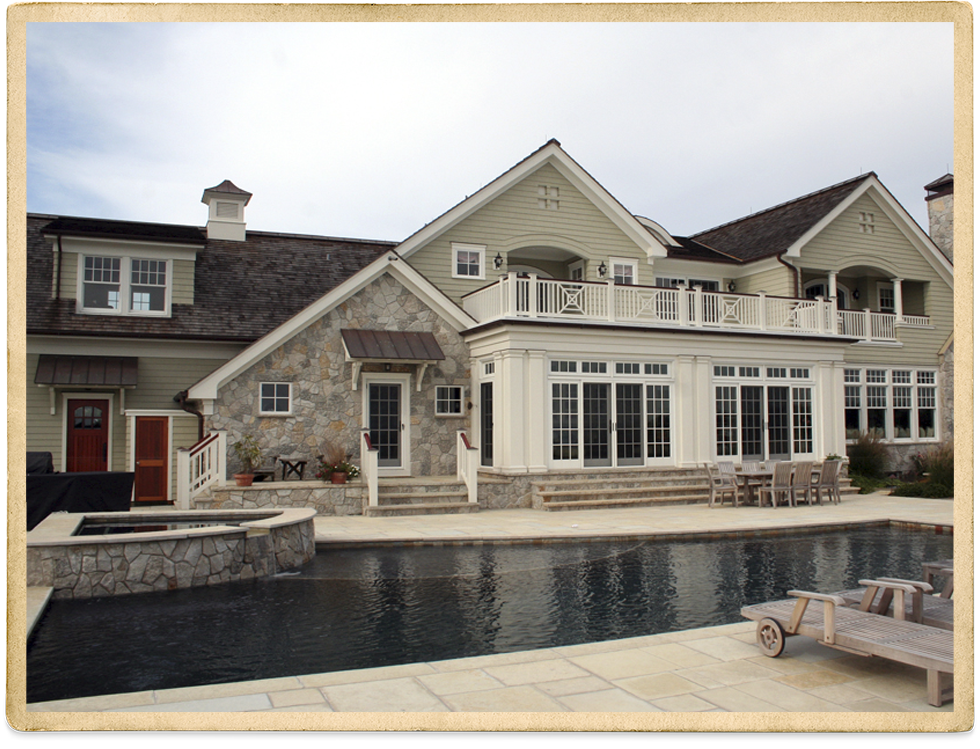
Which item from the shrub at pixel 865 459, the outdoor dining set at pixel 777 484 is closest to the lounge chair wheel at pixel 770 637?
the outdoor dining set at pixel 777 484

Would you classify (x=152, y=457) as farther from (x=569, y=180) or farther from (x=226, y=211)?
(x=569, y=180)

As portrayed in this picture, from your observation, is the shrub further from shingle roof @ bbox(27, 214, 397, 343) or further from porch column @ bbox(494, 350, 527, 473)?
shingle roof @ bbox(27, 214, 397, 343)

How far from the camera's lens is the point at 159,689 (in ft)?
17.2

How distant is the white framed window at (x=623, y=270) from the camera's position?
21188 millimetres

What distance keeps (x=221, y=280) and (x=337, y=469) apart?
6.08 m

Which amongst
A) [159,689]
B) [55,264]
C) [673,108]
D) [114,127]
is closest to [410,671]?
[159,689]

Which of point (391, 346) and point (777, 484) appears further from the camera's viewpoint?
point (391, 346)

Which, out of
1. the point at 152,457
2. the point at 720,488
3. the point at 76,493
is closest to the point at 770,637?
the point at 76,493

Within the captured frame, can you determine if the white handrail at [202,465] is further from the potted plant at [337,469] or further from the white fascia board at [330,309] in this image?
the potted plant at [337,469]

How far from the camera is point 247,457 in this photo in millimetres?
15133

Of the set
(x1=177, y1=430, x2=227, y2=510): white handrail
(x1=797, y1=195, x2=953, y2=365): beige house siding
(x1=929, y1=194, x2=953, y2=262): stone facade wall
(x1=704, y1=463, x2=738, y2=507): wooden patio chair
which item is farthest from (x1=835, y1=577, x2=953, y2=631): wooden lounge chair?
(x1=929, y1=194, x2=953, y2=262): stone facade wall

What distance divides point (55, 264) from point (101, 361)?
2.27 m

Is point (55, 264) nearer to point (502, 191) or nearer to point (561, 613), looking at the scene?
point (502, 191)

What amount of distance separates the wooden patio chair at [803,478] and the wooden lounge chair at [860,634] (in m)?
10.7
